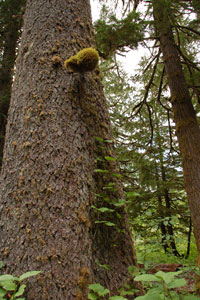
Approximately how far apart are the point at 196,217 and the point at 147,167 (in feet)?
10.2

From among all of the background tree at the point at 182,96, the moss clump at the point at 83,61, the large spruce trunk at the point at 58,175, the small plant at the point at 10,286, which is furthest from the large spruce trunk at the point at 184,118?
the small plant at the point at 10,286

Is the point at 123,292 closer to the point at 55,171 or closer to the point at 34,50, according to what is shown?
the point at 55,171

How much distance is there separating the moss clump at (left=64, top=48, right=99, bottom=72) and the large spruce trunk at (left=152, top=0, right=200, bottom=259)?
3.33m

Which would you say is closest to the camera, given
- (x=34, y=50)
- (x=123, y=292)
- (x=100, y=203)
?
(x=123, y=292)

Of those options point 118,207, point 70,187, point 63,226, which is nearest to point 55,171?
point 70,187

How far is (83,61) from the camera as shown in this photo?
5.11 feet

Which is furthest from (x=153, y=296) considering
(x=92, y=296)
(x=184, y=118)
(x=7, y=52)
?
(x=7, y=52)

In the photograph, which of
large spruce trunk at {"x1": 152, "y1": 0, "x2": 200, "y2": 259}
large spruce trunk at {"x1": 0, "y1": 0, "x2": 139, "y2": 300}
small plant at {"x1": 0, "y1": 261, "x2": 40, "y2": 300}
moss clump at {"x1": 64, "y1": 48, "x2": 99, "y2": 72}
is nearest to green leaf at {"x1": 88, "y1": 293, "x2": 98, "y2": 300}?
large spruce trunk at {"x1": 0, "y1": 0, "x2": 139, "y2": 300}

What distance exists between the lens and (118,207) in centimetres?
159

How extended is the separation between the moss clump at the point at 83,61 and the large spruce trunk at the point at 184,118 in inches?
131

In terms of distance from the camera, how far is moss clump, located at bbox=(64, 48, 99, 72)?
5.03 ft

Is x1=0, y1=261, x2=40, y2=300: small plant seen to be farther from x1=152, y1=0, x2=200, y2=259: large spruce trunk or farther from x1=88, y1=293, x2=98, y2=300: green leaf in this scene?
x1=152, y1=0, x2=200, y2=259: large spruce trunk

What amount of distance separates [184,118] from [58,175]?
3.92 m

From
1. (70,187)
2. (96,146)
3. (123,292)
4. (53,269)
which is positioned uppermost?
(96,146)
